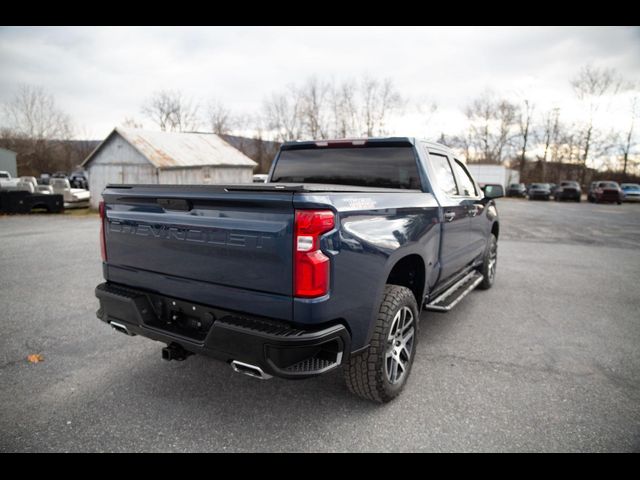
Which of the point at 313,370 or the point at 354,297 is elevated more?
the point at 354,297

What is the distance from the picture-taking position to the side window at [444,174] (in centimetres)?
394

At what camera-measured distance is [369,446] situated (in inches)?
93.4

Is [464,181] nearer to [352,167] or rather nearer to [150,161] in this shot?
[352,167]

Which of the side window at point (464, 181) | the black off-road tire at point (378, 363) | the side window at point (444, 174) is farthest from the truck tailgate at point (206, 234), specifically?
the side window at point (464, 181)

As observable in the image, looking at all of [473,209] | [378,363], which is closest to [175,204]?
[378,363]

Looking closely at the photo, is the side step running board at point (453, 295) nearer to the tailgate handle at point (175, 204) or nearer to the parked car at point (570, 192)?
the tailgate handle at point (175, 204)

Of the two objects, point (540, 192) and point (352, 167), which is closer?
point (352, 167)

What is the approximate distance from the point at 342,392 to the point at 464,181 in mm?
3081

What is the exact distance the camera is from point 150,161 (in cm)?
1817

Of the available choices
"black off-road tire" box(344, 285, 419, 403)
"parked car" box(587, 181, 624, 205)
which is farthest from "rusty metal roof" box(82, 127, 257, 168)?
"parked car" box(587, 181, 624, 205)

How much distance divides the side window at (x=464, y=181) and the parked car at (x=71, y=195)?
68.5 feet
